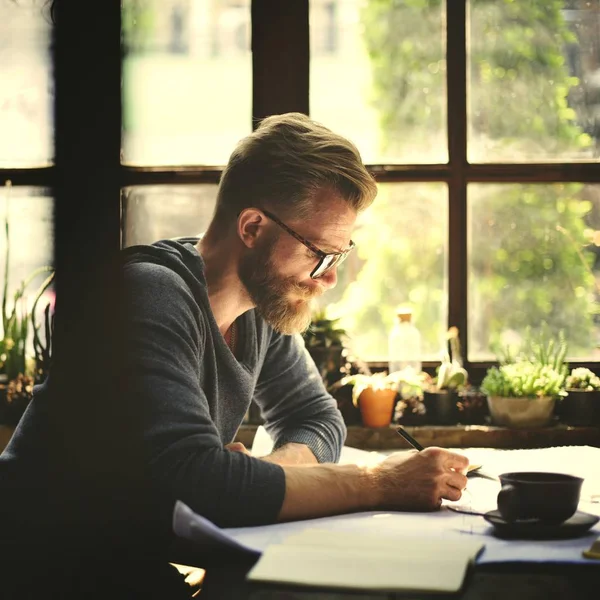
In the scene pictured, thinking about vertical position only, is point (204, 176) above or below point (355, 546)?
above

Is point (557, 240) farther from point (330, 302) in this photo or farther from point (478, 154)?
point (330, 302)

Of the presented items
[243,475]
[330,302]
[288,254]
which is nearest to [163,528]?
[243,475]

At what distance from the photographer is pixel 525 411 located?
287 centimetres

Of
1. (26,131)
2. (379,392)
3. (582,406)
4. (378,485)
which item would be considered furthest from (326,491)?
(26,131)

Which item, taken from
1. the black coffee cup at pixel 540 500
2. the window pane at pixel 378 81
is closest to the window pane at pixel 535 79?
the window pane at pixel 378 81

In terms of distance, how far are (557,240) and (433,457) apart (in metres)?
1.76

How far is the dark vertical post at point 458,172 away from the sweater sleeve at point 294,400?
943mm

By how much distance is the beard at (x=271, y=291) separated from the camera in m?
1.97

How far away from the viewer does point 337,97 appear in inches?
126

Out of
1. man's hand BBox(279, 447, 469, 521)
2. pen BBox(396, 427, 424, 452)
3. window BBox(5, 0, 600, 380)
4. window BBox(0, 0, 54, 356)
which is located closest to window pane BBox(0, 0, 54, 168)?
window BBox(0, 0, 54, 356)

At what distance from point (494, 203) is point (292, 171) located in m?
1.46

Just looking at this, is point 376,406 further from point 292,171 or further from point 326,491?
point 326,491

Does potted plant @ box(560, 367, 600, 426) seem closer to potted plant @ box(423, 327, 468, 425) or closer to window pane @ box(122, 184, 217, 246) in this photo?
potted plant @ box(423, 327, 468, 425)

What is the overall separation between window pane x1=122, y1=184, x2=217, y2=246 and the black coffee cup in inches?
78.9
